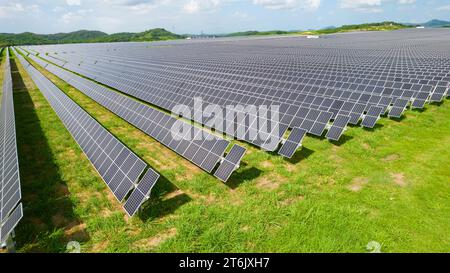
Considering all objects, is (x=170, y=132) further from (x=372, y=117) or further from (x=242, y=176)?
(x=372, y=117)

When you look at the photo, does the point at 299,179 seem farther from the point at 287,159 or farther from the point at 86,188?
Answer: the point at 86,188

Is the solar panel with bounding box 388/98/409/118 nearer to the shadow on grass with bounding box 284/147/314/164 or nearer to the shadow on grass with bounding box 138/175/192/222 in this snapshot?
the shadow on grass with bounding box 284/147/314/164

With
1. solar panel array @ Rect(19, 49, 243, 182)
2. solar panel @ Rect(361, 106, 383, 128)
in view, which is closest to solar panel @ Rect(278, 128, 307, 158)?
solar panel array @ Rect(19, 49, 243, 182)

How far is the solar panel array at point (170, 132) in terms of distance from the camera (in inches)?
478

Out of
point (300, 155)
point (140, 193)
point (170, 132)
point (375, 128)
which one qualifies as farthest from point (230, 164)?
point (375, 128)

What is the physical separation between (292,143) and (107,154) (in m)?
8.21

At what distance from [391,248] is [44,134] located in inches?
750

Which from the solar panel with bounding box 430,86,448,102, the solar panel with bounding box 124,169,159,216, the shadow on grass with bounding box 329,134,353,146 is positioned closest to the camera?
the solar panel with bounding box 124,169,159,216

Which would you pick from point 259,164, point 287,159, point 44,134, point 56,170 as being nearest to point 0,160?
point 56,170

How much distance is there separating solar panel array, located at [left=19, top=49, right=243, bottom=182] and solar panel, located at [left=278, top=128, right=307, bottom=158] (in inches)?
114

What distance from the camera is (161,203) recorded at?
10.2m

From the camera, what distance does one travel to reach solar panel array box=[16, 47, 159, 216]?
10.1 meters

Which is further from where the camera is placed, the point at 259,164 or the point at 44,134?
the point at 44,134

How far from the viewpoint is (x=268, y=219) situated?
911cm
